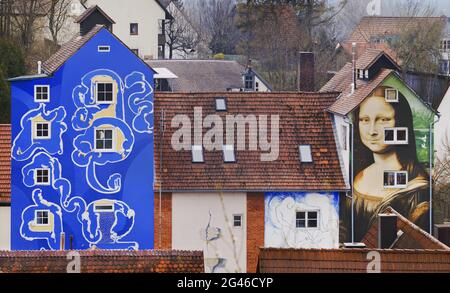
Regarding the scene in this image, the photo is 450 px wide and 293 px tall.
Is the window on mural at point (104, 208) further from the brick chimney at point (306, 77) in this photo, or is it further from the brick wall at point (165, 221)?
the brick chimney at point (306, 77)

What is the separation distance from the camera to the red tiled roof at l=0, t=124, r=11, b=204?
32.1m

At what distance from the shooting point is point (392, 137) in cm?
3241

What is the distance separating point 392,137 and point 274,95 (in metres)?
3.16

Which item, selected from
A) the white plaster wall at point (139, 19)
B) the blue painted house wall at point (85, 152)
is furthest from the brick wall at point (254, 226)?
the white plaster wall at point (139, 19)

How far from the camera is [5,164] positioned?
32.5 m

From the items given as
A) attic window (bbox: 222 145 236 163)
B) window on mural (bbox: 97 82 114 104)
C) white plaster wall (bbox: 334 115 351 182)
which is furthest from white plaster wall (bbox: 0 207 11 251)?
white plaster wall (bbox: 334 115 351 182)

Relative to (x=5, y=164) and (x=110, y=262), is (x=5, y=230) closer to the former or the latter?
(x=5, y=164)

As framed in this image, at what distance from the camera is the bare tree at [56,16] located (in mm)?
50934

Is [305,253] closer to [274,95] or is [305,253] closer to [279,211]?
[279,211]

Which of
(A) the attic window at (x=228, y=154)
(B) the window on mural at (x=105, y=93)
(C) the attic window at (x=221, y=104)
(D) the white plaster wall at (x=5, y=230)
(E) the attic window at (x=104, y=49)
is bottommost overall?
(D) the white plaster wall at (x=5, y=230)

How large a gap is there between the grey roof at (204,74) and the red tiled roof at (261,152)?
16858 millimetres

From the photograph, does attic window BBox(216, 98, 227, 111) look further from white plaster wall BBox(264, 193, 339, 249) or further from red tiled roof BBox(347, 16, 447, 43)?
red tiled roof BBox(347, 16, 447, 43)

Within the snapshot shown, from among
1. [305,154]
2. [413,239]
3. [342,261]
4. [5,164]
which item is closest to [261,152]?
[305,154]
